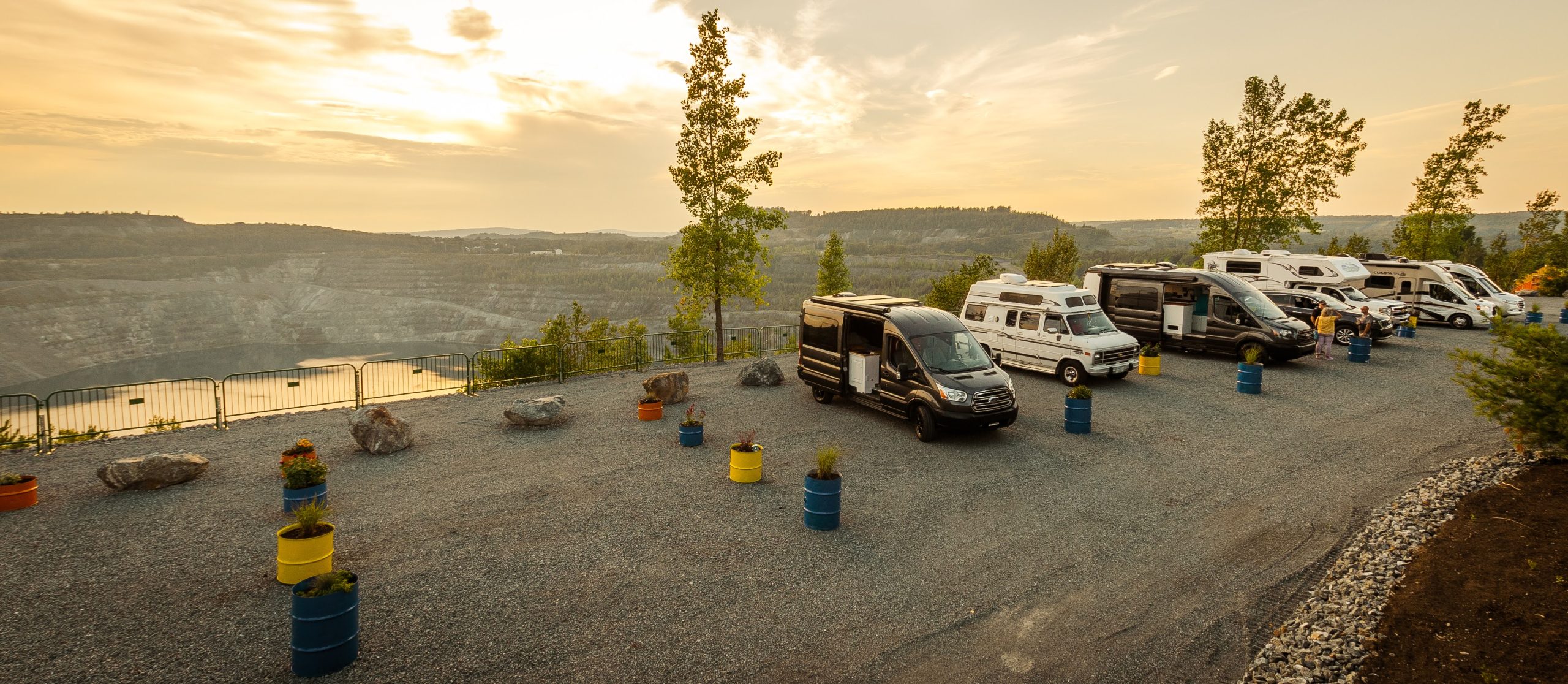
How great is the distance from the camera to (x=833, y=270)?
5456 cm

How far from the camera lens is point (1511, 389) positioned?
10141mm

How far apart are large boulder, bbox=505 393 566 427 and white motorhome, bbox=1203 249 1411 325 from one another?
26.7 m

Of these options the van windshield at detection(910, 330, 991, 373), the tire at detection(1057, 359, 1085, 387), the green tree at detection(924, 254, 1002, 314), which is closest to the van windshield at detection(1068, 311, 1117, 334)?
the tire at detection(1057, 359, 1085, 387)

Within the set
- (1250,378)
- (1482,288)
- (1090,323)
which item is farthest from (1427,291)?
(1090,323)

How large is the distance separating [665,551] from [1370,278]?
37.0 m

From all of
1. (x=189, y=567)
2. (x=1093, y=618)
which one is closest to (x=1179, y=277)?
(x=1093, y=618)

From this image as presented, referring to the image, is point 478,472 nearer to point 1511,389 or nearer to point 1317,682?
point 1317,682

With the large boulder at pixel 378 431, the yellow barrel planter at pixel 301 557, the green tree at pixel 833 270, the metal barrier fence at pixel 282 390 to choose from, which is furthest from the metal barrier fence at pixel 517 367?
the green tree at pixel 833 270

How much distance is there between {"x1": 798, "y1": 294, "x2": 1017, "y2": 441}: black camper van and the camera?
45.0 ft

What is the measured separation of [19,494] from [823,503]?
12353mm

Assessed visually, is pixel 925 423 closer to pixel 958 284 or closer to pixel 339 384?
pixel 339 384

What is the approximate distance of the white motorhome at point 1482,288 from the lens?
29219 mm

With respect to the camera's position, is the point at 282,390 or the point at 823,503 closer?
the point at 823,503

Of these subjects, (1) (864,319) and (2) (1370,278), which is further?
(2) (1370,278)
